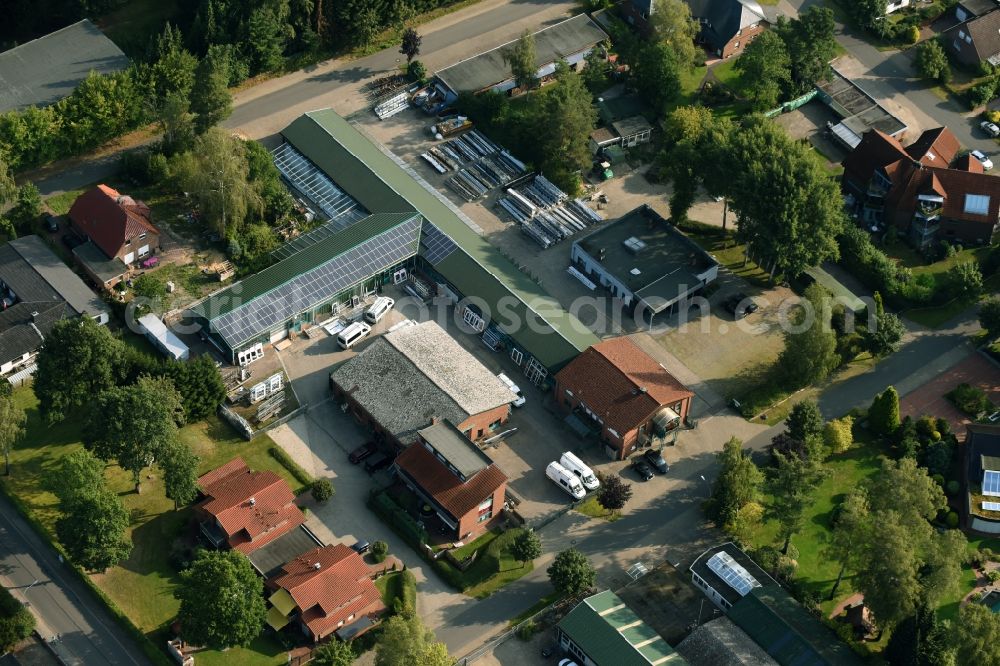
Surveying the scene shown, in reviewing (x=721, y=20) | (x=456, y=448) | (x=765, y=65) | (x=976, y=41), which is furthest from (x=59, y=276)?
(x=976, y=41)

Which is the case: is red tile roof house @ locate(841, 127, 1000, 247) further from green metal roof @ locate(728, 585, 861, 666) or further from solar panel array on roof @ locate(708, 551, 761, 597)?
green metal roof @ locate(728, 585, 861, 666)

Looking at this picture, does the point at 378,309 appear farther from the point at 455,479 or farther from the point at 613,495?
the point at 613,495

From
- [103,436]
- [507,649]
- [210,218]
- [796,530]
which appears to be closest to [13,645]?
[103,436]

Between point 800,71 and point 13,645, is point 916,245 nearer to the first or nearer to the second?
point 800,71

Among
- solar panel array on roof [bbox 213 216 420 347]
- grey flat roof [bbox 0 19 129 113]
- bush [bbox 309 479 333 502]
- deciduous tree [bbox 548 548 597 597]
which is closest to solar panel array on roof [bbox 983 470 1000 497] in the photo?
deciduous tree [bbox 548 548 597 597]

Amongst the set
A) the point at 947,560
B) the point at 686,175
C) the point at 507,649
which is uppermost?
the point at 686,175
